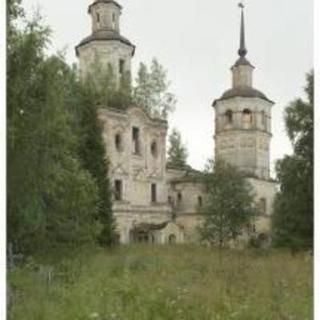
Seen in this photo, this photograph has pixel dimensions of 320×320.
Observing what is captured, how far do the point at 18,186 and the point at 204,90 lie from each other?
2.21ft

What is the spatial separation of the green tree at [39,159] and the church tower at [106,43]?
0.15 metres

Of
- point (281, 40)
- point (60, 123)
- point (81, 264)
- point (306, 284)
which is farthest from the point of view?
point (60, 123)

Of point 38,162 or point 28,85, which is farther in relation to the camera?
point 28,85

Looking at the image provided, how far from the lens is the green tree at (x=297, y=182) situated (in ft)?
6.42

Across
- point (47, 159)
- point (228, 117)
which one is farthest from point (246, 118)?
point (47, 159)

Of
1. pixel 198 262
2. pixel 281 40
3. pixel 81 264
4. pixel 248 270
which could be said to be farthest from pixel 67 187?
pixel 281 40

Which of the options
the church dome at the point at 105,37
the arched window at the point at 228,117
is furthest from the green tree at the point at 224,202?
the church dome at the point at 105,37

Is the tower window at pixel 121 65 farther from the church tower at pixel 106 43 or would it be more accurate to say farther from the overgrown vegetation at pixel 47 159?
the overgrown vegetation at pixel 47 159

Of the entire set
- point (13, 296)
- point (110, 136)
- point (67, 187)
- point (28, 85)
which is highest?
point (28, 85)

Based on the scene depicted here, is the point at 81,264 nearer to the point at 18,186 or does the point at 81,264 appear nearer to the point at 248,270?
the point at 18,186

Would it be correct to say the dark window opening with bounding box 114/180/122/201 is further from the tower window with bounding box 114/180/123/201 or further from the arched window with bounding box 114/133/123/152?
the arched window with bounding box 114/133/123/152

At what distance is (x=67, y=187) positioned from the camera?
8.32 feet

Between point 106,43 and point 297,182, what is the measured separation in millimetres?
786
